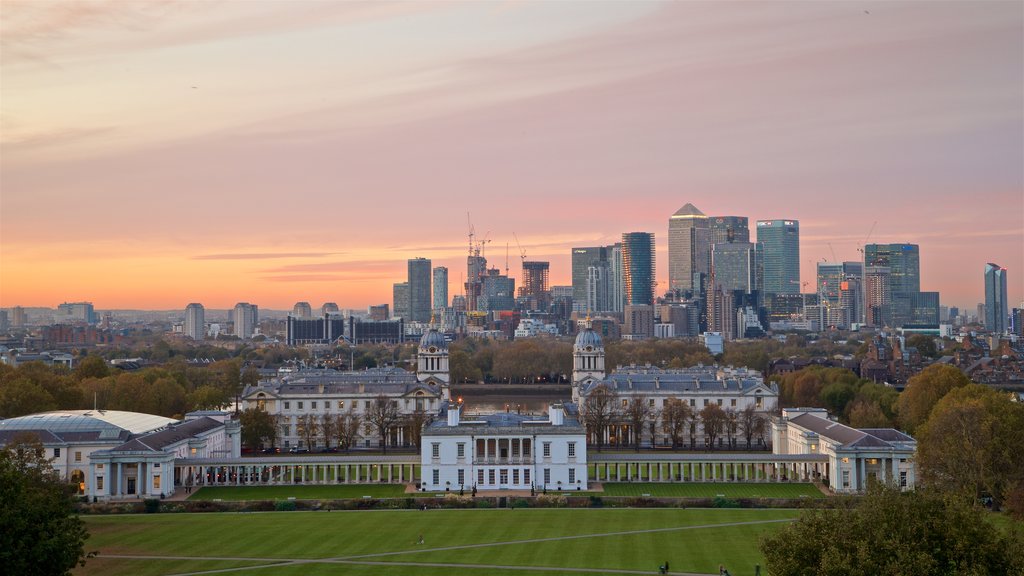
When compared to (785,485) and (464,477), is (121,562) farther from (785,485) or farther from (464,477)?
(785,485)

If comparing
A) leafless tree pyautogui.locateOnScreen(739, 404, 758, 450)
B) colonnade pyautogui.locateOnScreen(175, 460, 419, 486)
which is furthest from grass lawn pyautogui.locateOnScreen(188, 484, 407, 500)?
leafless tree pyautogui.locateOnScreen(739, 404, 758, 450)

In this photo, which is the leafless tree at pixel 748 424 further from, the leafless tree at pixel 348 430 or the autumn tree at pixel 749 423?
the leafless tree at pixel 348 430

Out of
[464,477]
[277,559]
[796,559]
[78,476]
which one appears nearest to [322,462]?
[464,477]

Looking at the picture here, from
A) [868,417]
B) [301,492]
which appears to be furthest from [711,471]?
[301,492]

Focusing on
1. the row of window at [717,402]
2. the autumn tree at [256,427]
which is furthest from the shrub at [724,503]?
the autumn tree at [256,427]

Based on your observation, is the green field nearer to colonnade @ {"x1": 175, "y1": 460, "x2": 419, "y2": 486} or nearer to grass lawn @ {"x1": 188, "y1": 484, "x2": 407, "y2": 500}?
grass lawn @ {"x1": 188, "y1": 484, "x2": 407, "y2": 500}

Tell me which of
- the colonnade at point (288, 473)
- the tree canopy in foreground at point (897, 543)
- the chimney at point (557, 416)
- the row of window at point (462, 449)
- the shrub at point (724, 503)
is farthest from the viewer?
the colonnade at point (288, 473)
